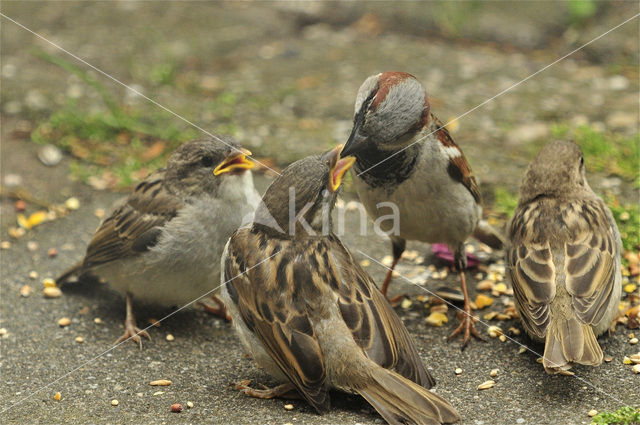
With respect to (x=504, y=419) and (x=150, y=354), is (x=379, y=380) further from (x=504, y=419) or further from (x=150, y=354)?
(x=150, y=354)

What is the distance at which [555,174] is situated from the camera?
5.07m

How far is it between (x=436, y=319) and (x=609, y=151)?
8.61 feet

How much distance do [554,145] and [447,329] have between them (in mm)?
1343

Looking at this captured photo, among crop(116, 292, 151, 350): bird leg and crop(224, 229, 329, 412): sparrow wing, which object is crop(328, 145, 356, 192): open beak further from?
crop(116, 292, 151, 350): bird leg

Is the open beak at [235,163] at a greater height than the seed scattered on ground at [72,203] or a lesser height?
greater

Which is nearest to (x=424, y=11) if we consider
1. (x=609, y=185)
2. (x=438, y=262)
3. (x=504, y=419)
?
(x=609, y=185)

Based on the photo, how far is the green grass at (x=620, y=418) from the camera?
150 inches

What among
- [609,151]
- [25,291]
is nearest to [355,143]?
[25,291]

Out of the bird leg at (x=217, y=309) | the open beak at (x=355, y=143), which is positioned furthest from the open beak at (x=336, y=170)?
the bird leg at (x=217, y=309)

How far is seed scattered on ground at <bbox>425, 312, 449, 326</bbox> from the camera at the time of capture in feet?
17.2

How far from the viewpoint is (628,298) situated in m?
5.24

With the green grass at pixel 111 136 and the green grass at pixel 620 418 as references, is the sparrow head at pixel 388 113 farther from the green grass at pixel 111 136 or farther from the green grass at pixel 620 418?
the green grass at pixel 111 136

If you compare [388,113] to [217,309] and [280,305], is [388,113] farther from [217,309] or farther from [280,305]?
[217,309]

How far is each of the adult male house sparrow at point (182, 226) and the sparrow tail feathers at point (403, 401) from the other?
62.7 inches
